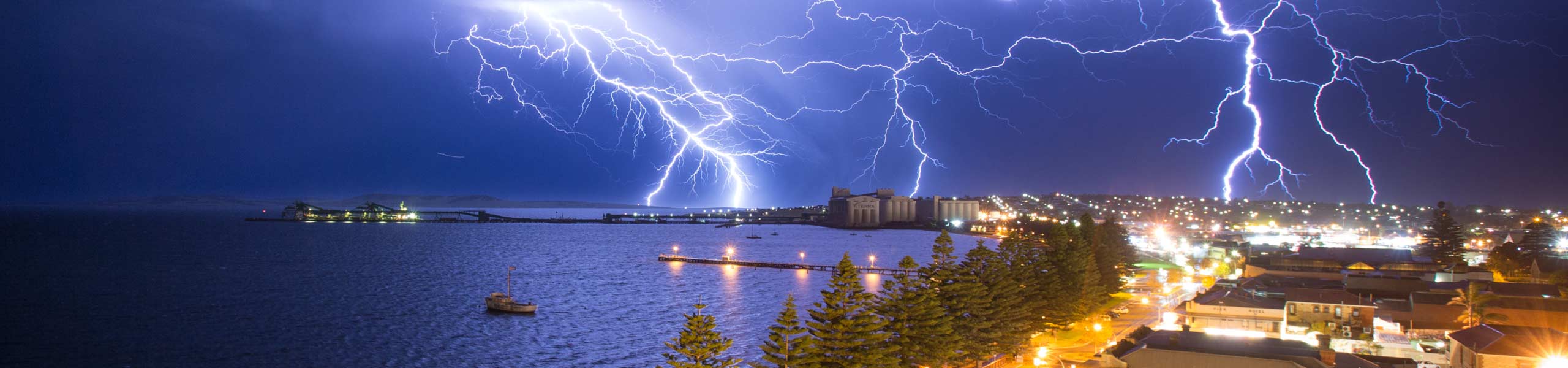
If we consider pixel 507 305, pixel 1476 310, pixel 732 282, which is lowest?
pixel 507 305

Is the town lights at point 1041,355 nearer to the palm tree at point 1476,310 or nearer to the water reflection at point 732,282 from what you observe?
the palm tree at point 1476,310

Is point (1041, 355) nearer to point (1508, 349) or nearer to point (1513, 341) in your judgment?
point (1508, 349)

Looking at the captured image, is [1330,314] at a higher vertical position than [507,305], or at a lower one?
higher

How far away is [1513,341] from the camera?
76.3 feet

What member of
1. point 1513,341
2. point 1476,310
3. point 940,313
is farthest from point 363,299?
point 1476,310

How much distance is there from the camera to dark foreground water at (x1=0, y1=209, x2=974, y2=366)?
35.2m

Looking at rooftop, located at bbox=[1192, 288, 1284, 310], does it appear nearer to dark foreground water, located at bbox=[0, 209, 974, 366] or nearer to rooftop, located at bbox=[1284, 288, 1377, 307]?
rooftop, located at bbox=[1284, 288, 1377, 307]

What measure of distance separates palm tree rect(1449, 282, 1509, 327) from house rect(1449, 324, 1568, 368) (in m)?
6.10

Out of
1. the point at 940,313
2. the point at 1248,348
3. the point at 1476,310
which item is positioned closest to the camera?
the point at 1248,348

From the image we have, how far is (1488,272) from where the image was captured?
45.8 metres

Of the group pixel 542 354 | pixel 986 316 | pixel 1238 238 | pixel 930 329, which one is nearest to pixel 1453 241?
pixel 1238 238

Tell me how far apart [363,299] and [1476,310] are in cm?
5399

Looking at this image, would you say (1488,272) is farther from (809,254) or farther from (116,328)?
(116,328)

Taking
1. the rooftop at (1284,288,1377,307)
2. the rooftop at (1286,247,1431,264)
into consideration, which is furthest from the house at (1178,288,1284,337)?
the rooftop at (1286,247,1431,264)
